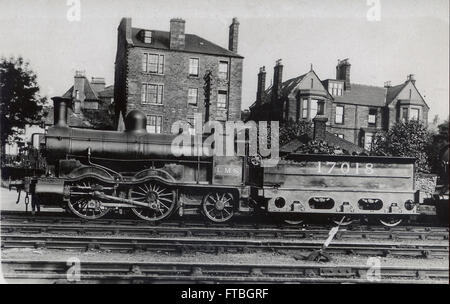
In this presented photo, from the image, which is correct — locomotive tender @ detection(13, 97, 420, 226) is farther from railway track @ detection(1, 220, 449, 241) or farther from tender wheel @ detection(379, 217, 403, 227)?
railway track @ detection(1, 220, 449, 241)

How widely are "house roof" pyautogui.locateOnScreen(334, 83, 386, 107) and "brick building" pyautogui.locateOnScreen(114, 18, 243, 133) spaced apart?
900cm

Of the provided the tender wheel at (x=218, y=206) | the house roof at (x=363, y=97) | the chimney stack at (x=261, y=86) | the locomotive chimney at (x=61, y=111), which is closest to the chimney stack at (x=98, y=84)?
the chimney stack at (x=261, y=86)

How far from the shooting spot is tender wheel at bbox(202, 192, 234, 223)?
37.7 feet

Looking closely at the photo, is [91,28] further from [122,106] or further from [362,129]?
[362,129]

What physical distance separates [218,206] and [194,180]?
1008mm

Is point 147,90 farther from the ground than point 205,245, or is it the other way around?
point 147,90

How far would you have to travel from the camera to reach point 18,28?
26.5 ft

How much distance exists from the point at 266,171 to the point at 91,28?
18.8ft

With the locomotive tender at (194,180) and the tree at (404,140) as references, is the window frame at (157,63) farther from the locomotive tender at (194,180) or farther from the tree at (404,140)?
the locomotive tender at (194,180)

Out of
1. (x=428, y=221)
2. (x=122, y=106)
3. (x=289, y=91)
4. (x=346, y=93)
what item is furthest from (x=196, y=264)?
(x=346, y=93)

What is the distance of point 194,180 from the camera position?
38.4 ft

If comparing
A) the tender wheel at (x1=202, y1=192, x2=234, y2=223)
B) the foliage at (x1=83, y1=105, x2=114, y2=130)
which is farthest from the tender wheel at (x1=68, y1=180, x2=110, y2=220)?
the foliage at (x1=83, y1=105, x2=114, y2=130)

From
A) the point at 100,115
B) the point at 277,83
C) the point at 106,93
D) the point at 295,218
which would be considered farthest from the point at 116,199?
the point at 106,93

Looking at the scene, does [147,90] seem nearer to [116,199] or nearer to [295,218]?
[116,199]
